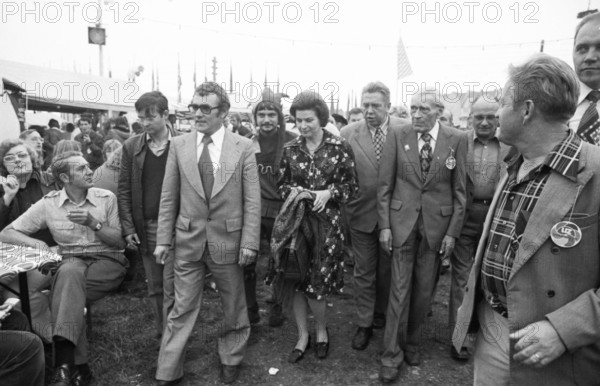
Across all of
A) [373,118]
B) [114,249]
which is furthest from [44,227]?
[373,118]

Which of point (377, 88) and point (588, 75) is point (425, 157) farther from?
point (588, 75)

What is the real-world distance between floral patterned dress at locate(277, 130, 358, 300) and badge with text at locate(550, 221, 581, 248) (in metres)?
1.84

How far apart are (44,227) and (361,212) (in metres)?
2.74

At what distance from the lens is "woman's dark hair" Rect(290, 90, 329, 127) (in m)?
3.21

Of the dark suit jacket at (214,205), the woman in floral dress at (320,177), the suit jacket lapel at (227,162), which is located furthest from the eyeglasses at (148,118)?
the woman in floral dress at (320,177)

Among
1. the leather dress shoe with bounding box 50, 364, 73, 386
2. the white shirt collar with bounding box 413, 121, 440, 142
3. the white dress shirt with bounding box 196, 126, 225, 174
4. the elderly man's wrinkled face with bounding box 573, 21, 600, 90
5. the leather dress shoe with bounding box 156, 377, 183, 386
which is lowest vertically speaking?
the leather dress shoe with bounding box 156, 377, 183, 386

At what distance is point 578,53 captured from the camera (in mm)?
1903

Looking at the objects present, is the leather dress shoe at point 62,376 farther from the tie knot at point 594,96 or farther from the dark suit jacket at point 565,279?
the tie knot at point 594,96

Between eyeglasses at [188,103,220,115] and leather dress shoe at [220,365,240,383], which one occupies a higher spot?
eyeglasses at [188,103,220,115]

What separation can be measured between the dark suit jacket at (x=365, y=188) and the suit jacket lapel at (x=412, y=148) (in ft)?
1.20

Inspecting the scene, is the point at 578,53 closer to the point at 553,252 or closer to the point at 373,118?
the point at 553,252

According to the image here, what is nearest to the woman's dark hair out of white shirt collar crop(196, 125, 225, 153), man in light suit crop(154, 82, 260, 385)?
man in light suit crop(154, 82, 260, 385)

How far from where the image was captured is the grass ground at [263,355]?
312cm

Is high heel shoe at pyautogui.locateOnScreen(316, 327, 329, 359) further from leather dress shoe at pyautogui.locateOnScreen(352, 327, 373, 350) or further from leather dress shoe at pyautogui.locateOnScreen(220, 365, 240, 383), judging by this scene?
leather dress shoe at pyautogui.locateOnScreen(220, 365, 240, 383)
